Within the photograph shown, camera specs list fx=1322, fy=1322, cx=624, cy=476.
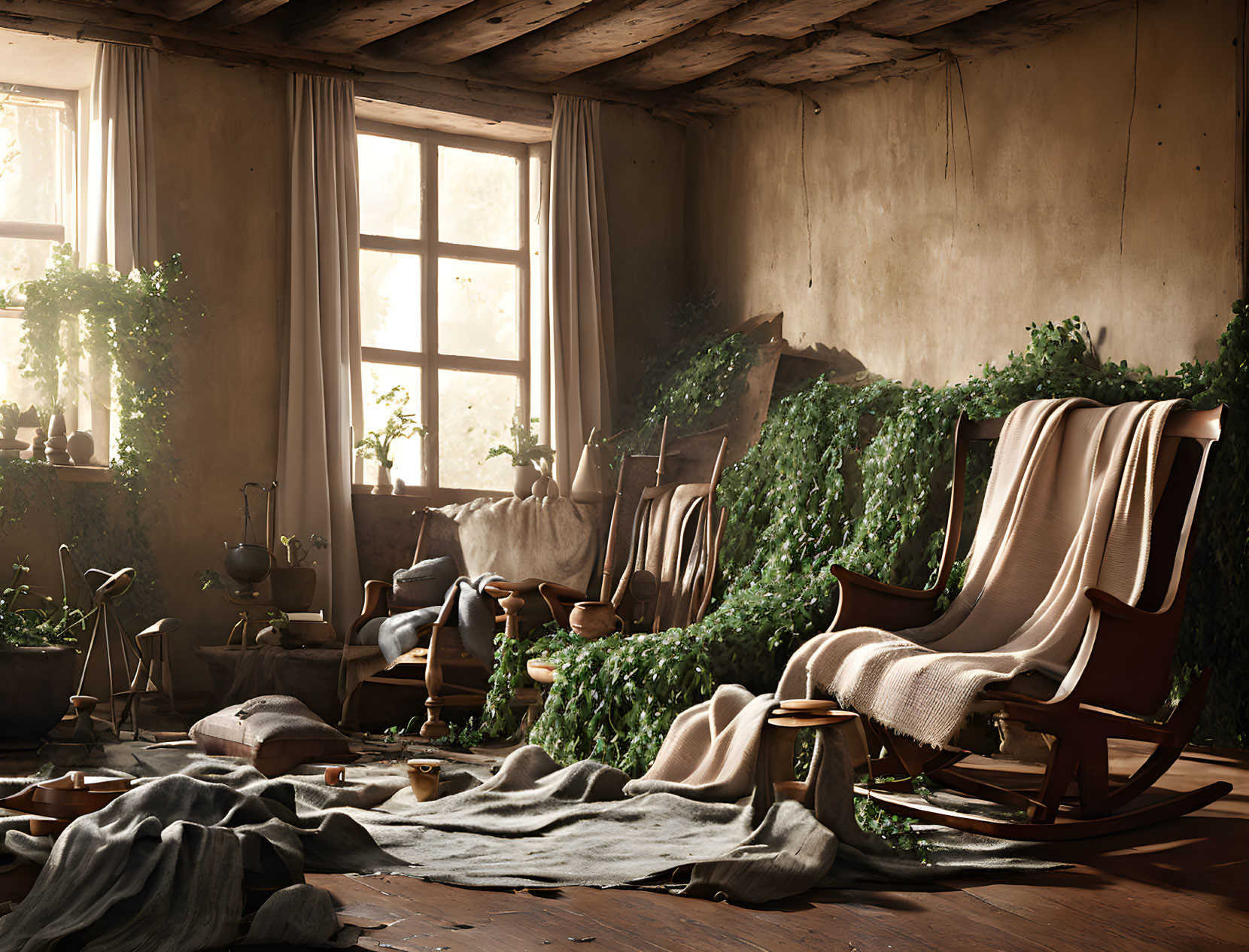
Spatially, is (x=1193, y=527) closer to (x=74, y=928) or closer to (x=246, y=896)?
(x=246, y=896)

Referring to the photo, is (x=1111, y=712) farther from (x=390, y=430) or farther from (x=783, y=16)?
(x=390, y=430)

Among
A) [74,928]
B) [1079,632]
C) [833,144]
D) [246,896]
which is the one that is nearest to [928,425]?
[1079,632]

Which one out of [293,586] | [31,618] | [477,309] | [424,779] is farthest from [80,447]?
[424,779]

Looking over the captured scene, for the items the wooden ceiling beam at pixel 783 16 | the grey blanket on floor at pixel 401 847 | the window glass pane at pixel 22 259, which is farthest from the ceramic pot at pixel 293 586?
the wooden ceiling beam at pixel 783 16

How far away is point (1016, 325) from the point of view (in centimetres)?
574

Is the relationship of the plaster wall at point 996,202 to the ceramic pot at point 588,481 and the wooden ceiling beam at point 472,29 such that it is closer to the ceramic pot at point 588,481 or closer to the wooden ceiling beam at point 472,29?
the ceramic pot at point 588,481

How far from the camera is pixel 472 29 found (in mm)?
6328

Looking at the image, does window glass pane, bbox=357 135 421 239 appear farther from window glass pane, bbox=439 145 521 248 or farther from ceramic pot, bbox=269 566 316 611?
ceramic pot, bbox=269 566 316 611

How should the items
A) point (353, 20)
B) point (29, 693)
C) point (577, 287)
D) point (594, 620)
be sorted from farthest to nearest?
point (577, 287)
point (353, 20)
point (594, 620)
point (29, 693)

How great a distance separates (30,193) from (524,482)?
108 inches

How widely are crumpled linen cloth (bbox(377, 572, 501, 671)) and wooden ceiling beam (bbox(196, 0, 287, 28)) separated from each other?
2.75 meters

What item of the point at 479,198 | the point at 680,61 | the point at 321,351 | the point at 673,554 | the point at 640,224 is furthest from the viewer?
the point at 640,224

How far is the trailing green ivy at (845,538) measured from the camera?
4551mm

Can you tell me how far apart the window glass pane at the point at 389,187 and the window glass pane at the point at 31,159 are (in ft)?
4.81
